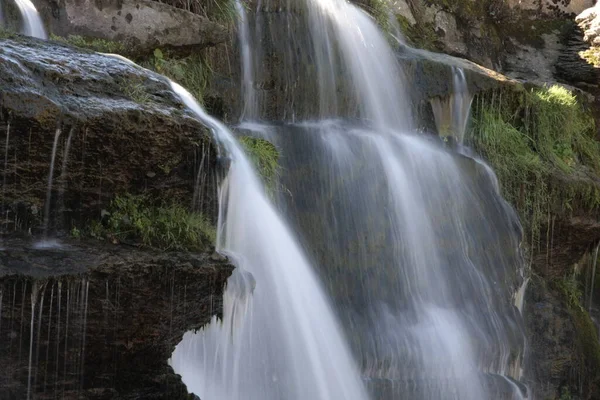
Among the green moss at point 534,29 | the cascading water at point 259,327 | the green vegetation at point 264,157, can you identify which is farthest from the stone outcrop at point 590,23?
the cascading water at point 259,327

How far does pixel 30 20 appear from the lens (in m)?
5.79

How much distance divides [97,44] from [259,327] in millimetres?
2596

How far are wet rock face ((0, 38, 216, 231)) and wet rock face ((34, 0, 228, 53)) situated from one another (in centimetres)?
154

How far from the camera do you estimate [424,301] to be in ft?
22.1

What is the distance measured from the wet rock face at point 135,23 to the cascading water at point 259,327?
4.87ft

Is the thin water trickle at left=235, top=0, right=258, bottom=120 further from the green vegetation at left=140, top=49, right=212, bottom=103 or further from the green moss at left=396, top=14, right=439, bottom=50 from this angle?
the green moss at left=396, top=14, right=439, bottom=50

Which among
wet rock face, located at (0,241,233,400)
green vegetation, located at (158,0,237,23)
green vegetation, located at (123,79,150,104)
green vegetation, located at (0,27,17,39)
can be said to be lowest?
wet rock face, located at (0,241,233,400)

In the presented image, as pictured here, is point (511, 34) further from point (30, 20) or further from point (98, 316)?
point (98, 316)

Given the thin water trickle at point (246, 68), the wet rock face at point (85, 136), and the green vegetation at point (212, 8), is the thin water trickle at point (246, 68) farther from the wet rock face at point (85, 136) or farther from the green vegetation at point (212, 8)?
the wet rock face at point (85, 136)

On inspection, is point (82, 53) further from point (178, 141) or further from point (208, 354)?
point (208, 354)

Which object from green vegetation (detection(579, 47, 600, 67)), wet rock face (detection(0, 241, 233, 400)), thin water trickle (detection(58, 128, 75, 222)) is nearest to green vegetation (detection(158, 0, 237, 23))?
thin water trickle (detection(58, 128, 75, 222))

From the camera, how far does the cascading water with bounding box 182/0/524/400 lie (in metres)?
6.17

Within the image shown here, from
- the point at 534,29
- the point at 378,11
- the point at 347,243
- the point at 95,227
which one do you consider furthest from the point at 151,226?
the point at 534,29

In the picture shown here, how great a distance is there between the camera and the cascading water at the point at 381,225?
617cm
